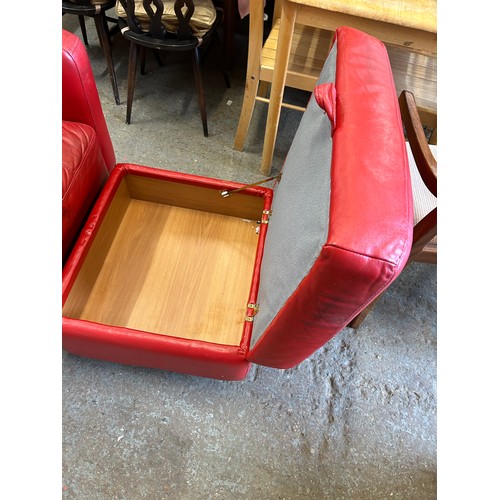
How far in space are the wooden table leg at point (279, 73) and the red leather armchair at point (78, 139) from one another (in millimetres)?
613

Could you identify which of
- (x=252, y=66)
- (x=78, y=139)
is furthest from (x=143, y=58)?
(x=78, y=139)

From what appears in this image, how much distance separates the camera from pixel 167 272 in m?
1.25

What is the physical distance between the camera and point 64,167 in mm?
1098

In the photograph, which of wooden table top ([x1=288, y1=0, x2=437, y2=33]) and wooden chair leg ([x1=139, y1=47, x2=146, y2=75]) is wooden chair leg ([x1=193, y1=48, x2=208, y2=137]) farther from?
wooden table top ([x1=288, y1=0, x2=437, y2=33])

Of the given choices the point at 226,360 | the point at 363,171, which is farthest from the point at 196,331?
the point at 363,171

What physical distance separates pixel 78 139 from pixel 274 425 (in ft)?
3.49

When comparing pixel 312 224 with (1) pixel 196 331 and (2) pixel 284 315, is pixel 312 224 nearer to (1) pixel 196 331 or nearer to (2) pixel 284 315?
(2) pixel 284 315

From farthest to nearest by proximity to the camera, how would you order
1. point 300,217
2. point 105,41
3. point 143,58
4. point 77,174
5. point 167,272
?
point 143,58, point 105,41, point 167,272, point 77,174, point 300,217

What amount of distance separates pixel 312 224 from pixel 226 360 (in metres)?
0.48

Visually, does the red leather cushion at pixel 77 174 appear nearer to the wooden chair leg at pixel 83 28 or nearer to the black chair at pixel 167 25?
the black chair at pixel 167 25

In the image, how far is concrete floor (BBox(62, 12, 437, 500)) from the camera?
1116 millimetres

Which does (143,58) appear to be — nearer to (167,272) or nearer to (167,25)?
(167,25)

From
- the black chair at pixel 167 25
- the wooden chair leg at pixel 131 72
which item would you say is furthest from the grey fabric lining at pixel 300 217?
the wooden chair leg at pixel 131 72

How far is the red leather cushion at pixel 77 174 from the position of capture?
1.10 m
